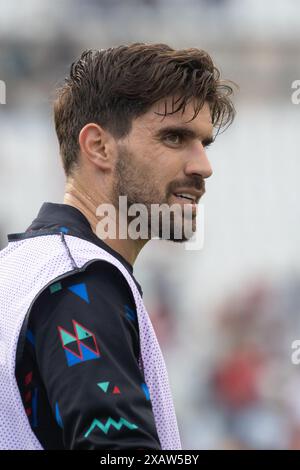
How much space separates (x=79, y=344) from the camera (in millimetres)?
1353

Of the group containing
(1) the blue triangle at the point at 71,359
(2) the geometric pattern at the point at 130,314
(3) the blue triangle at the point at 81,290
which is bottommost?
(1) the blue triangle at the point at 71,359

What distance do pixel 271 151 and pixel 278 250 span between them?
109 centimetres

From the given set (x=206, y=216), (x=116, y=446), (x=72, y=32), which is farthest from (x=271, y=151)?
(x=116, y=446)

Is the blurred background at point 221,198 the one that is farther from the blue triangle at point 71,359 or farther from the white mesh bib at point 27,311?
the blue triangle at point 71,359

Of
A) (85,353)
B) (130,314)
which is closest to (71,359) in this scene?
(85,353)

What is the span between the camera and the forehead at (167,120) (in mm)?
1763

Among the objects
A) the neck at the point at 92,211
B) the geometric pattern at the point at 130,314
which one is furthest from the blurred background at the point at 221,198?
the geometric pattern at the point at 130,314

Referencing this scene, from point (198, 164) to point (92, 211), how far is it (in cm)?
22

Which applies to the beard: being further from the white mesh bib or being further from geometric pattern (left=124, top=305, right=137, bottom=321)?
geometric pattern (left=124, top=305, right=137, bottom=321)

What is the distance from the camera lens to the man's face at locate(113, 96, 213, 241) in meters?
1.77

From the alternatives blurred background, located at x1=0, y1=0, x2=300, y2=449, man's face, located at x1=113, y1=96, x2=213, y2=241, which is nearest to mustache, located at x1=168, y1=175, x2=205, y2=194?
man's face, located at x1=113, y1=96, x2=213, y2=241

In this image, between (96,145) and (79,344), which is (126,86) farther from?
(79,344)

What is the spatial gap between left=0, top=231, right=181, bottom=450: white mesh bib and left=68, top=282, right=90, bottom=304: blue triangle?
3 centimetres

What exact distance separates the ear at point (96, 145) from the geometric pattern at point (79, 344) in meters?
0.51
